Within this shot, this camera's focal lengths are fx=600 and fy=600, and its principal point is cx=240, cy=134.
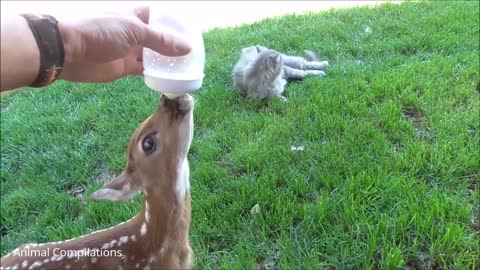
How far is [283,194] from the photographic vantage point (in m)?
3.44

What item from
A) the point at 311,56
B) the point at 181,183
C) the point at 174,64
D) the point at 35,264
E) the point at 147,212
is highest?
the point at 174,64

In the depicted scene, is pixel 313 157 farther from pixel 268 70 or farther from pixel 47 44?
pixel 47 44

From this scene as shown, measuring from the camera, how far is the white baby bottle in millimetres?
2059

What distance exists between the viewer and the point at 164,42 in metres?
2.00

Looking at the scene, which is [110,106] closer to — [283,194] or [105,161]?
[105,161]

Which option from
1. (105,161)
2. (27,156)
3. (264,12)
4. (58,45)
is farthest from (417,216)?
(264,12)

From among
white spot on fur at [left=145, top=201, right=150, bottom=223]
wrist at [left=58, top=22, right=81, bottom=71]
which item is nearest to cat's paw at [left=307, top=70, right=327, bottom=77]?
white spot on fur at [left=145, top=201, right=150, bottom=223]

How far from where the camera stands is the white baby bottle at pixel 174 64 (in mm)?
2059

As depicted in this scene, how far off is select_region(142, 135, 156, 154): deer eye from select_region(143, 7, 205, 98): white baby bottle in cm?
32

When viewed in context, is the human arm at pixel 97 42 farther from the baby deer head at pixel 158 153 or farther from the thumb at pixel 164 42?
the baby deer head at pixel 158 153

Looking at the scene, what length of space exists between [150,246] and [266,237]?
898 mm

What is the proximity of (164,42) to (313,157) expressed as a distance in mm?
1979

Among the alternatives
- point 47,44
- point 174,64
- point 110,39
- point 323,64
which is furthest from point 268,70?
point 47,44

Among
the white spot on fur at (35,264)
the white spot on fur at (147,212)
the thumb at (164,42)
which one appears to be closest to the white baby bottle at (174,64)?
the thumb at (164,42)
